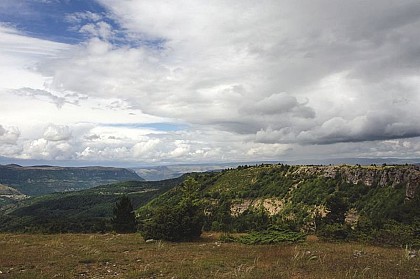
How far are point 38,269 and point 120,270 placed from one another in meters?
4.17

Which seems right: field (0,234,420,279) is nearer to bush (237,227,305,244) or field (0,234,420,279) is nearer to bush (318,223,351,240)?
bush (237,227,305,244)

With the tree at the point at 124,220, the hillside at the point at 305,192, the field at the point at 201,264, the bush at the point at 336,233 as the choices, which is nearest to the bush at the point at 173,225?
the field at the point at 201,264

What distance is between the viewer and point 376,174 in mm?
120000

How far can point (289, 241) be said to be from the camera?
28172 millimetres

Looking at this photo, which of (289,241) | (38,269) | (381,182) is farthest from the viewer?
(381,182)

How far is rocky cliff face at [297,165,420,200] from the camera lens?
9756 centimetres

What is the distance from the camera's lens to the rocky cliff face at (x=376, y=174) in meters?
97.6

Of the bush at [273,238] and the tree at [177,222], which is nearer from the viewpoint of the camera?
the bush at [273,238]

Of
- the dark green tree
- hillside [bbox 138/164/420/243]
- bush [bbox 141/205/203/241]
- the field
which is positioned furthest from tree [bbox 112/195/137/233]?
hillside [bbox 138/164/420/243]

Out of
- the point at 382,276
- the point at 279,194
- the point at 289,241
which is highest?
the point at 382,276

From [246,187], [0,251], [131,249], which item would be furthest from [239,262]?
[246,187]

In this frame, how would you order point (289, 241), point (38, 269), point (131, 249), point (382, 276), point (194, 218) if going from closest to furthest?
point (382, 276) → point (38, 269) → point (131, 249) → point (289, 241) → point (194, 218)

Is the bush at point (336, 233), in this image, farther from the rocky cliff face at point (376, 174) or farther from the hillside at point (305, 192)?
the rocky cliff face at point (376, 174)

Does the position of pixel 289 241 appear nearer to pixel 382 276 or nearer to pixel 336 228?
pixel 336 228
